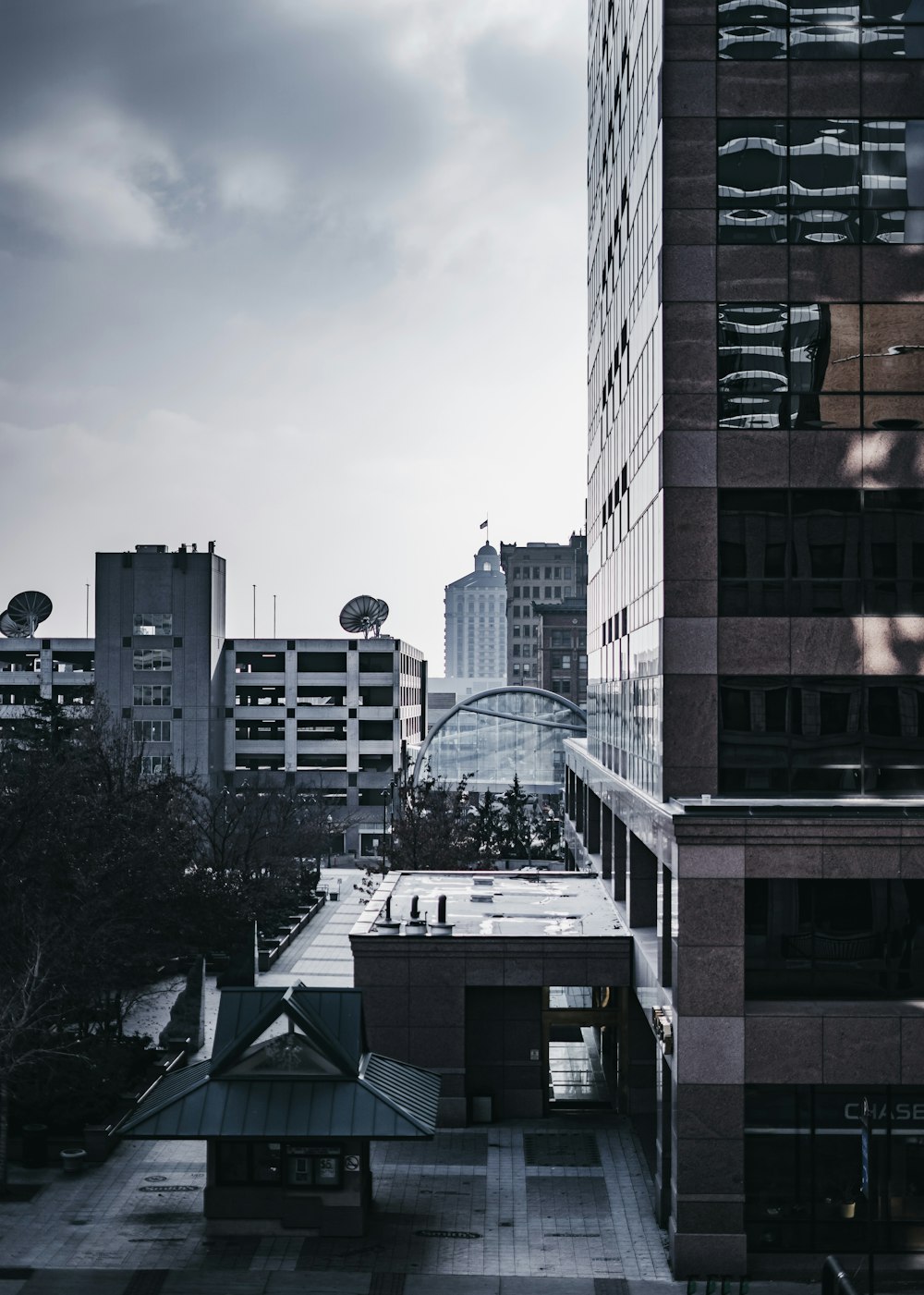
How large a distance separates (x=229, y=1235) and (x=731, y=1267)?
32.8ft

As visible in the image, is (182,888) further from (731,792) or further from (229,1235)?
(731,792)

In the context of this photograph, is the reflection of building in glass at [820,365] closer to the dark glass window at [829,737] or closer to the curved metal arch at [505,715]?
the dark glass window at [829,737]

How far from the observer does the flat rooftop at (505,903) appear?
1414 inches

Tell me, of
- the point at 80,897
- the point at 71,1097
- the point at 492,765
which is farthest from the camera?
the point at 492,765

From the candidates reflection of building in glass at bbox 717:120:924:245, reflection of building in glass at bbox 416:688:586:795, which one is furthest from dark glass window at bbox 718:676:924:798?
reflection of building in glass at bbox 416:688:586:795

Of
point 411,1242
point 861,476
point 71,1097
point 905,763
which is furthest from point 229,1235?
point 861,476

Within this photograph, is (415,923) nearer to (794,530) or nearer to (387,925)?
(387,925)

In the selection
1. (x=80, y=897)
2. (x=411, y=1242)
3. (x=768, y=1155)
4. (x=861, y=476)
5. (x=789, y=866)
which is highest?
(x=861, y=476)

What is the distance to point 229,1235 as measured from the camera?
26016mm

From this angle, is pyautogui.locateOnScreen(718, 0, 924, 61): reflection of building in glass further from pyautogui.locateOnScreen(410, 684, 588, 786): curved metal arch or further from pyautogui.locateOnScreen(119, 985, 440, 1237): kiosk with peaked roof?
pyautogui.locateOnScreen(410, 684, 588, 786): curved metal arch

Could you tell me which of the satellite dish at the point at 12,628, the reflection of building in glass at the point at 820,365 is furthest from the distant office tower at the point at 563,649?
the reflection of building in glass at the point at 820,365

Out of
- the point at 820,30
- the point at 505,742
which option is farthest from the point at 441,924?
the point at 505,742

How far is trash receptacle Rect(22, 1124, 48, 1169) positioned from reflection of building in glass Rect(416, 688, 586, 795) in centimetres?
7269

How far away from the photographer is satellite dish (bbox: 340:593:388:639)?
117 meters
